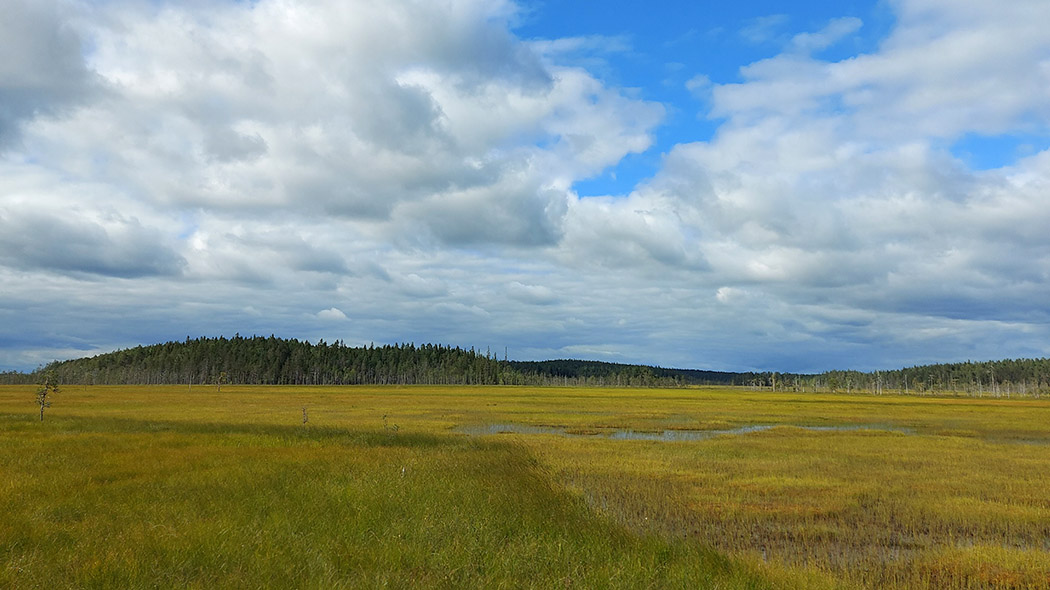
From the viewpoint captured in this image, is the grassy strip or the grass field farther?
the grass field

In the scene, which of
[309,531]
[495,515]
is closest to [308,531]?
[309,531]

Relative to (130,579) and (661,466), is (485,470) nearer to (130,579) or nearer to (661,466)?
(661,466)

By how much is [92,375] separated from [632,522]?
743 ft

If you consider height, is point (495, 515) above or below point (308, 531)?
below

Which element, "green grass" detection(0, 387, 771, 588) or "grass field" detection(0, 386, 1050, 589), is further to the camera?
"grass field" detection(0, 386, 1050, 589)

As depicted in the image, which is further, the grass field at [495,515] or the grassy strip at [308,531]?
the grass field at [495,515]

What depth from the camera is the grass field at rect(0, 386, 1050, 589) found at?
30.3ft

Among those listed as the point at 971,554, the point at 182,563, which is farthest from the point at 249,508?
the point at 971,554

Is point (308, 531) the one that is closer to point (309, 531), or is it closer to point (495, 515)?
point (309, 531)

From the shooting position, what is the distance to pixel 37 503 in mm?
12508

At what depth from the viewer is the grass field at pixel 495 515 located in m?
9.24

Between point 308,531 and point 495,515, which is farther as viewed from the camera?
point 495,515

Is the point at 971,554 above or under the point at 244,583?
under

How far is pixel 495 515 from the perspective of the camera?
13.3 metres
